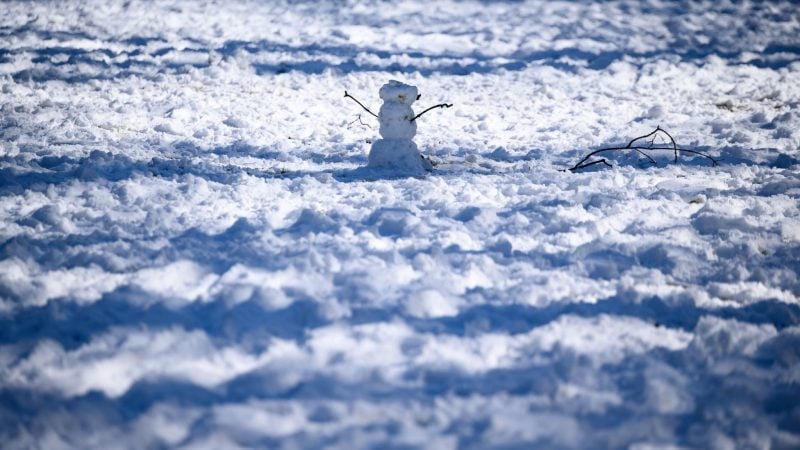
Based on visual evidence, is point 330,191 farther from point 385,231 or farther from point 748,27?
point 748,27

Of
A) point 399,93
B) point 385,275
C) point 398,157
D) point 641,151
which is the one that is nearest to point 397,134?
point 398,157

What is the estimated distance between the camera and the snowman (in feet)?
12.1

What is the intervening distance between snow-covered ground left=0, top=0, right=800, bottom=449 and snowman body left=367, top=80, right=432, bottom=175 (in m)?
0.14

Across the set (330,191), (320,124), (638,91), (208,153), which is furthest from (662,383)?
(638,91)

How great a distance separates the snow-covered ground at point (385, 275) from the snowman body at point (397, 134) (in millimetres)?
140

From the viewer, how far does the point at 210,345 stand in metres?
2.00

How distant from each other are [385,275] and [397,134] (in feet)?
5.07

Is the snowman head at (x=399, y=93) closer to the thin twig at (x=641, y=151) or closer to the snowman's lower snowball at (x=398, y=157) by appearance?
the snowman's lower snowball at (x=398, y=157)

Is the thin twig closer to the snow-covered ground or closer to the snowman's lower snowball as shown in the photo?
the snow-covered ground

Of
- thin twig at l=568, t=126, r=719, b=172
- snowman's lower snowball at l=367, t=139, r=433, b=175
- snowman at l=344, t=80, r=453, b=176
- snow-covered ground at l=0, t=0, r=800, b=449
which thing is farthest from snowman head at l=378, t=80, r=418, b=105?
thin twig at l=568, t=126, r=719, b=172

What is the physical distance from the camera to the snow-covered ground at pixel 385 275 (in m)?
1.76

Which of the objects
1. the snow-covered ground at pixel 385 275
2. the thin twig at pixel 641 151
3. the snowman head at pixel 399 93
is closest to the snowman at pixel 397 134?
the snowman head at pixel 399 93

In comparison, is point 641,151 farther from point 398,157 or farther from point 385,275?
point 385,275

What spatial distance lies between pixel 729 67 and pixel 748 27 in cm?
189
